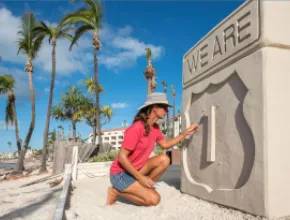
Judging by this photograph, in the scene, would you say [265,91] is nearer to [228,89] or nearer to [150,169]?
[228,89]

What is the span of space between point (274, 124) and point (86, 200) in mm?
2750

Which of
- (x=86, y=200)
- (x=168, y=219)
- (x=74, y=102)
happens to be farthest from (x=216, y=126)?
(x=74, y=102)

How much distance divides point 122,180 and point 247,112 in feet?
5.33

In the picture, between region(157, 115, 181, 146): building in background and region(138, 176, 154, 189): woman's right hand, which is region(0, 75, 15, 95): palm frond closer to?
region(157, 115, 181, 146): building in background

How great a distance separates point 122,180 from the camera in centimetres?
332

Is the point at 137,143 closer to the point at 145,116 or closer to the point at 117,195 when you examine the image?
the point at 145,116

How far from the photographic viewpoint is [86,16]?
14.9 meters

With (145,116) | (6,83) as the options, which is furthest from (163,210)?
(6,83)

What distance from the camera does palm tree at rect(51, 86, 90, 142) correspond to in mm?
30562

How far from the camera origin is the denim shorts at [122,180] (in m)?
3.27

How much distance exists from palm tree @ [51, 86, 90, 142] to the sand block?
27514 mm

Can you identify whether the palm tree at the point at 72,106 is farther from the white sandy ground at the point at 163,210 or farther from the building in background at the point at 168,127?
the white sandy ground at the point at 163,210

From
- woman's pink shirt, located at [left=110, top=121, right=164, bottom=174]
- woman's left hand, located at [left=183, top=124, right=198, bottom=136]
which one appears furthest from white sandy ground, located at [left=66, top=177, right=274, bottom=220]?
woman's left hand, located at [left=183, top=124, right=198, bottom=136]

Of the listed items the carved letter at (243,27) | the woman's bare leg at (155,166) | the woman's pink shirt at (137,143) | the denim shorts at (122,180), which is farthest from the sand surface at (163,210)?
the carved letter at (243,27)
